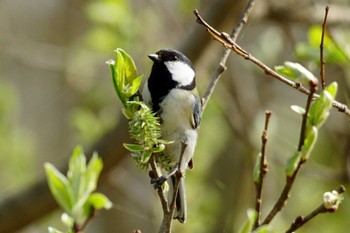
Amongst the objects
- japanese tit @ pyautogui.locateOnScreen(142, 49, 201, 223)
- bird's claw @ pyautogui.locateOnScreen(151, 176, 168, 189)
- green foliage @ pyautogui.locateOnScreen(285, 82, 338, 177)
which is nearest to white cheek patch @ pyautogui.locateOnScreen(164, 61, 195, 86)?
japanese tit @ pyautogui.locateOnScreen(142, 49, 201, 223)

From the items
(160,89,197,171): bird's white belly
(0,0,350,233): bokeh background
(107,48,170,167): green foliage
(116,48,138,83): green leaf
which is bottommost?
(0,0,350,233): bokeh background

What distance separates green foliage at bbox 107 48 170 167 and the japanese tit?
38cm

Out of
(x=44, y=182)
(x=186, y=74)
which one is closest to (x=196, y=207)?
(x=44, y=182)

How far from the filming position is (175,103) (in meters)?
1.72

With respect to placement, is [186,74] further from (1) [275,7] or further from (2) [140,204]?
(2) [140,204]

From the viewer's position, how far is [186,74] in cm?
187

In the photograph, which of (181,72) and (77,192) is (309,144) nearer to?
(77,192)

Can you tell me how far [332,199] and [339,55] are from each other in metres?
0.88

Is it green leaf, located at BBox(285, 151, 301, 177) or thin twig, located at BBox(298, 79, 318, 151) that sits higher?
thin twig, located at BBox(298, 79, 318, 151)

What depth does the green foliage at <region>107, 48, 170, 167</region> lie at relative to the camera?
1212 millimetres

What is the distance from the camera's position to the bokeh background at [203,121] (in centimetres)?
265

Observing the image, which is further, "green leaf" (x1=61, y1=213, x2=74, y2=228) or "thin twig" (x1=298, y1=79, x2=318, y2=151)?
"green leaf" (x1=61, y1=213, x2=74, y2=228)

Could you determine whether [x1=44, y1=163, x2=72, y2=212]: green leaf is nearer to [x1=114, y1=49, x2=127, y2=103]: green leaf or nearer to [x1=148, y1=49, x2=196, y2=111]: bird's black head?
[x1=114, y1=49, x2=127, y2=103]: green leaf

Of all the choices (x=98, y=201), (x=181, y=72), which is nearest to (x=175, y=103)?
(x=181, y=72)
